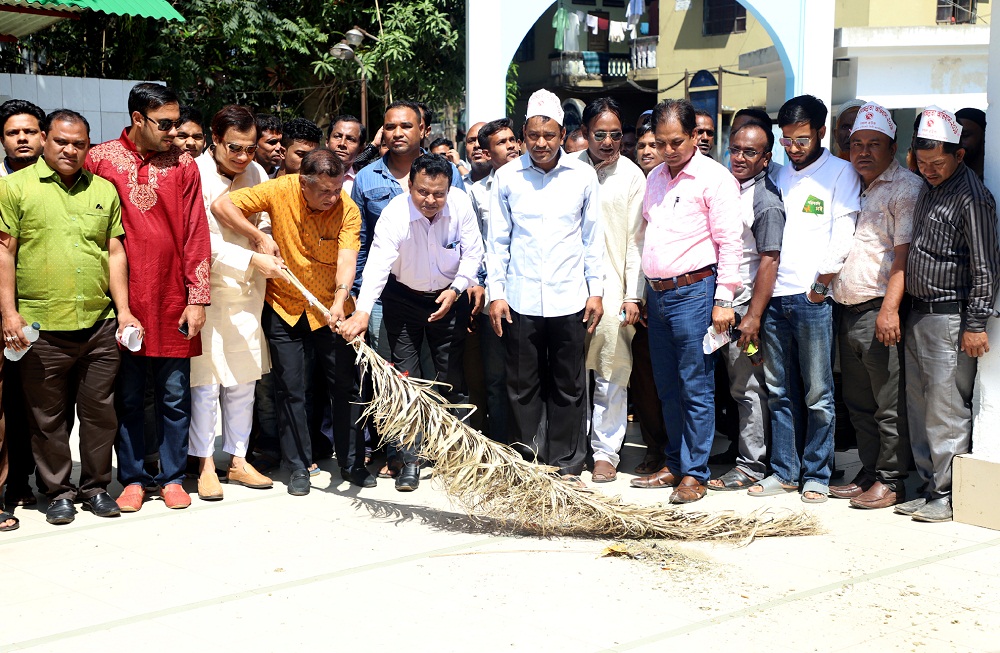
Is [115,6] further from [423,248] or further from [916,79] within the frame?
[916,79]

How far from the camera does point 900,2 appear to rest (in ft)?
76.3

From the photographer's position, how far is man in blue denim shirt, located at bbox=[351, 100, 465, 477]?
6.10m

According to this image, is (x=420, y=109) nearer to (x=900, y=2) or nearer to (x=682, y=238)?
(x=682, y=238)

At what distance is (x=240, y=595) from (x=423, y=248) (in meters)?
2.22

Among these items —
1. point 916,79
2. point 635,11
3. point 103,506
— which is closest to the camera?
point 103,506

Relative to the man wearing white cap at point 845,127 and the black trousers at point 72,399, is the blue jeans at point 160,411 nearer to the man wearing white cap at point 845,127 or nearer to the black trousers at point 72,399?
the black trousers at point 72,399

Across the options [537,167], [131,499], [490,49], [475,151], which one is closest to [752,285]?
[537,167]

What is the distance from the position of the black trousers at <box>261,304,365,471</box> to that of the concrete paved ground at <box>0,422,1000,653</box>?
482 millimetres

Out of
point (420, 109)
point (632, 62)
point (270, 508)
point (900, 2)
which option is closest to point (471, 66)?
point (420, 109)

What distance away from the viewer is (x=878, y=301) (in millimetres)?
5297

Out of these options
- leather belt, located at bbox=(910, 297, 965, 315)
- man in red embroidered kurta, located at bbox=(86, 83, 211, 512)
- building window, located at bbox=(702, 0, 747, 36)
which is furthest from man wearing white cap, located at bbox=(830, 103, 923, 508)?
building window, located at bbox=(702, 0, 747, 36)

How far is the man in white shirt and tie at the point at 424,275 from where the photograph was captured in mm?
5586

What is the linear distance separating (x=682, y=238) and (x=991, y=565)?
208cm

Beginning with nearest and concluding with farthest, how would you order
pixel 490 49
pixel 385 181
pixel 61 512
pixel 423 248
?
pixel 61 512 → pixel 423 248 → pixel 385 181 → pixel 490 49
